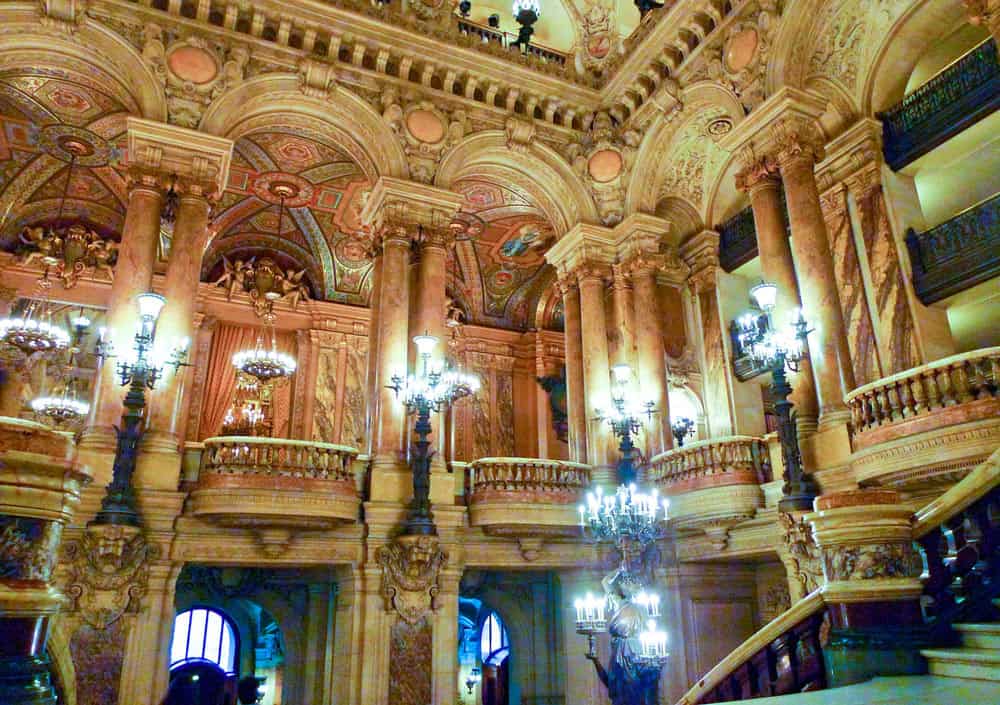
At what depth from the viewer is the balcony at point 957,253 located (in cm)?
1058

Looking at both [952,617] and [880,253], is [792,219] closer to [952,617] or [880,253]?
[880,253]

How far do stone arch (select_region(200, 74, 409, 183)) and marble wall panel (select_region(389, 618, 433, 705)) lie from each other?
779 centimetres

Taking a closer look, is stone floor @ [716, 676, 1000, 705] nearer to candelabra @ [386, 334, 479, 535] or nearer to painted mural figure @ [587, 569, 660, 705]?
painted mural figure @ [587, 569, 660, 705]

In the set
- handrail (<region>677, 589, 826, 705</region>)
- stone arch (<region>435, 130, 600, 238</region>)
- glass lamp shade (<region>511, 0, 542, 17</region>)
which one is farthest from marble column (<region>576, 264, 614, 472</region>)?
handrail (<region>677, 589, 826, 705</region>)

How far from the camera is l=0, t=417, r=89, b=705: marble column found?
2.72 m

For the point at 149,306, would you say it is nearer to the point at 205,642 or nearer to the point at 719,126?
the point at 205,642

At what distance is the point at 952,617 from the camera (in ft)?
14.4

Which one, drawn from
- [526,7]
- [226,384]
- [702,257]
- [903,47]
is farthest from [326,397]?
[903,47]

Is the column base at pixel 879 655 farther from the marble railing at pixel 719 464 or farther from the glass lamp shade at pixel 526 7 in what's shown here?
the glass lamp shade at pixel 526 7

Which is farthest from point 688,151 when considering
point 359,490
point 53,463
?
point 53,463

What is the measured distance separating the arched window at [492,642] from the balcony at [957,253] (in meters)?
11.2

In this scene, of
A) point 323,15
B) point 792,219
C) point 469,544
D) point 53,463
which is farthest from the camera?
point 323,15

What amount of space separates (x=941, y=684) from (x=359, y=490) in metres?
8.65

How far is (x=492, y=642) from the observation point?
1669 centimetres
